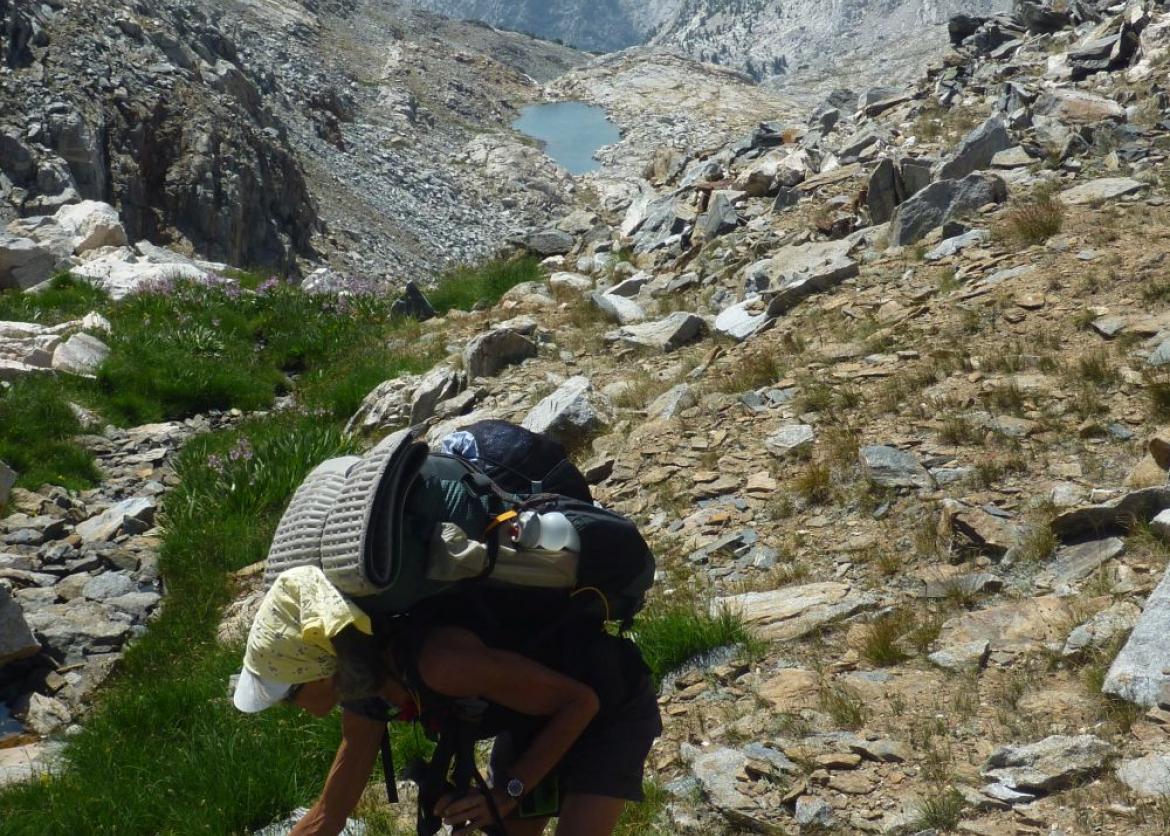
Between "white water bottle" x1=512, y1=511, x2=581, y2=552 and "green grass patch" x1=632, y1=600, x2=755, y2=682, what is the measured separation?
247 cm

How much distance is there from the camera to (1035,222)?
970 cm

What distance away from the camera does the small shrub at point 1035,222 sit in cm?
965

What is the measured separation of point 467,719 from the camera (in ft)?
10.5

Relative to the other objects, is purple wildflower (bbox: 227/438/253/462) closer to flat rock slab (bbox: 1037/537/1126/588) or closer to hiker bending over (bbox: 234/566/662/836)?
hiker bending over (bbox: 234/566/662/836)

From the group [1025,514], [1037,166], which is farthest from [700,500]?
[1037,166]

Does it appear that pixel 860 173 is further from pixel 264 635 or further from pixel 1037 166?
pixel 264 635

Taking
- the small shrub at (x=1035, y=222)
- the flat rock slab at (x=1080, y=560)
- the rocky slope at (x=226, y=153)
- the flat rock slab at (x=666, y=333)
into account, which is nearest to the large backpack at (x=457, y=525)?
the flat rock slab at (x=1080, y=560)

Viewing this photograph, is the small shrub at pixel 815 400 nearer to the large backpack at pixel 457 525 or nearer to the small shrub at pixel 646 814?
the small shrub at pixel 646 814

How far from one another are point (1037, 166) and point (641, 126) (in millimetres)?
70696

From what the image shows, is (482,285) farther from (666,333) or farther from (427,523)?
(427,523)

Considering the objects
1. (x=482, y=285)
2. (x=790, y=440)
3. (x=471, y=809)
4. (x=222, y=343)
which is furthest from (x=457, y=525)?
(x=482, y=285)

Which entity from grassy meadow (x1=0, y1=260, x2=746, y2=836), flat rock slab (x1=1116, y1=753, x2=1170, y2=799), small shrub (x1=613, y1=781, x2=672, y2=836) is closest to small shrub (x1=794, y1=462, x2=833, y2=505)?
grassy meadow (x1=0, y1=260, x2=746, y2=836)

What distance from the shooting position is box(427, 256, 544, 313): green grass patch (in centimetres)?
1513

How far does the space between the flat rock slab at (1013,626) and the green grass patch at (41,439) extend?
280 inches
